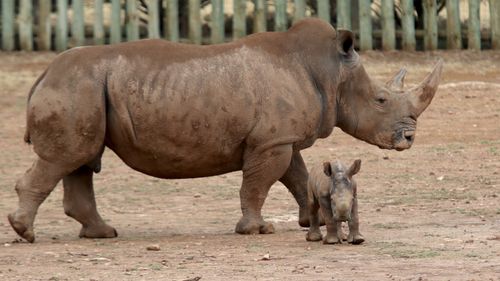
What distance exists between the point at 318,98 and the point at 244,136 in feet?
2.27

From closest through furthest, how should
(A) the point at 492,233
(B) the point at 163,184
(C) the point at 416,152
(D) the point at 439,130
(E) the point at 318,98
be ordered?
1. (A) the point at 492,233
2. (E) the point at 318,98
3. (B) the point at 163,184
4. (C) the point at 416,152
5. (D) the point at 439,130

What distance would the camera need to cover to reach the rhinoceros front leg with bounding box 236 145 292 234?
490 inches

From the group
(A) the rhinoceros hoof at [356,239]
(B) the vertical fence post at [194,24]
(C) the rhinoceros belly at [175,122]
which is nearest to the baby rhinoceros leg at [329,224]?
(A) the rhinoceros hoof at [356,239]

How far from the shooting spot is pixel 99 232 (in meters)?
Result: 12.6

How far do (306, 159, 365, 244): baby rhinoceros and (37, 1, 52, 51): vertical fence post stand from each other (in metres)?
9.29

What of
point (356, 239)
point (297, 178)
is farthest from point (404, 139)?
point (356, 239)

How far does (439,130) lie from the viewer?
18.3 metres

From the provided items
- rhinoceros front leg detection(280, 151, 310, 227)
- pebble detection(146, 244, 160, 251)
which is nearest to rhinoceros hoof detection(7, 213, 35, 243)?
pebble detection(146, 244, 160, 251)

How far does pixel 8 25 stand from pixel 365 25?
4.45m

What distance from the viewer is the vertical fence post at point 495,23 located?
822 inches

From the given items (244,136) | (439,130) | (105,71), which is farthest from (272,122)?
(439,130)

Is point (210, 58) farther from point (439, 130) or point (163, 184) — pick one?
point (439, 130)

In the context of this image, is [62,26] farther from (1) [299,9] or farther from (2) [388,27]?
(2) [388,27]

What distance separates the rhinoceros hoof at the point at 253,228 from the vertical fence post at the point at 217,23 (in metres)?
8.26
